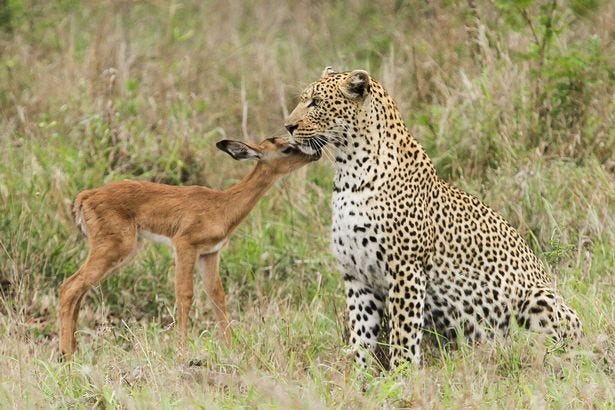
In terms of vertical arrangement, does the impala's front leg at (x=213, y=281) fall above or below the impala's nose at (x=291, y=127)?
below

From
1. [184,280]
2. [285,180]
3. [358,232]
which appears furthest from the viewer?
[285,180]

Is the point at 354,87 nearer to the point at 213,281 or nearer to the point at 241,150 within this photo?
the point at 241,150

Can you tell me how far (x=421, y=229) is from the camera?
7.48 m

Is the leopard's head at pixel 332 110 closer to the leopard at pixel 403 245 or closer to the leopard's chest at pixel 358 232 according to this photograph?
the leopard at pixel 403 245

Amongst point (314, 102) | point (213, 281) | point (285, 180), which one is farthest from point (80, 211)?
point (285, 180)

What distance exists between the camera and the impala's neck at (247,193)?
28.4 feet

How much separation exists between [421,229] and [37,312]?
3003 millimetres

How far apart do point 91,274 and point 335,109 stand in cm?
195

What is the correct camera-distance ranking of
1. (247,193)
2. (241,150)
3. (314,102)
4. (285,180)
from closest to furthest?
(314,102)
(241,150)
(247,193)
(285,180)

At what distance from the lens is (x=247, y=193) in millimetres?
8703


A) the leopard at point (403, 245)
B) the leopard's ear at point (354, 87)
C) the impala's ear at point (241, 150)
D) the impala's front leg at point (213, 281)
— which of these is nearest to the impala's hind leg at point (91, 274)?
the impala's front leg at point (213, 281)

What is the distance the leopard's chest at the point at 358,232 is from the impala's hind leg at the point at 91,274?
1601mm

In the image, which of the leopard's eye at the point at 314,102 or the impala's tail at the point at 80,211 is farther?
the impala's tail at the point at 80,211

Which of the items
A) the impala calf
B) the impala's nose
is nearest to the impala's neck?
the impala calf
